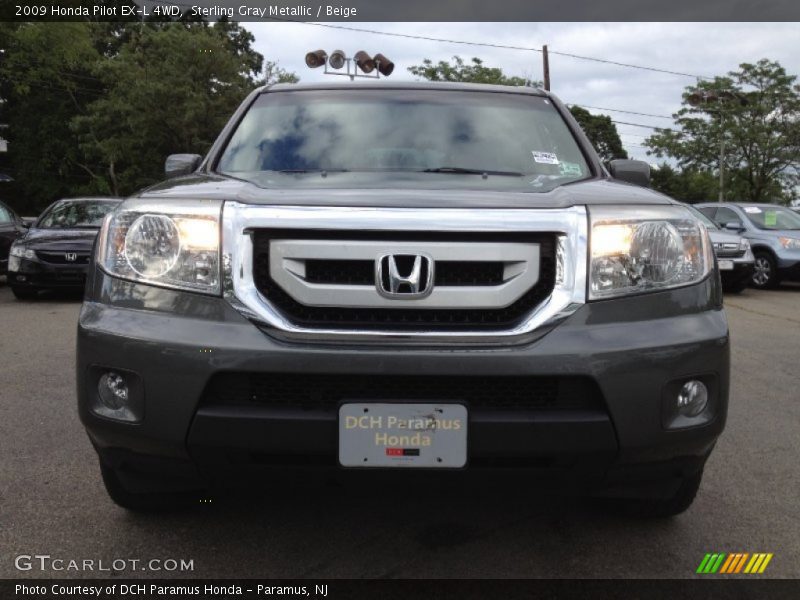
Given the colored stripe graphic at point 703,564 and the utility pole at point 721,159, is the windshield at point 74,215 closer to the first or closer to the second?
the colored stripe graphic at point 703,564

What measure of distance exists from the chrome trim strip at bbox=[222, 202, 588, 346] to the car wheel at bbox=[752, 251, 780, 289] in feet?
40.1

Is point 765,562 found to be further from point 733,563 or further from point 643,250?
point 643,250

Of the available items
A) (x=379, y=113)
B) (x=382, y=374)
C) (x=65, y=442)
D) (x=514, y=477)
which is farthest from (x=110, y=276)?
(x=65, y=442)

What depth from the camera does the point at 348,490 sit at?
2227mm

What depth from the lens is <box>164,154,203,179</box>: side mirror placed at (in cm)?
339

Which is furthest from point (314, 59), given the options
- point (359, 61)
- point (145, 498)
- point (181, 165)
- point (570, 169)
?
point (145, 498)

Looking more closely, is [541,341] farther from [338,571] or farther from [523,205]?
[338,571]

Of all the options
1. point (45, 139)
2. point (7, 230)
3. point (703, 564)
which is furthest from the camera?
point (45, 139)

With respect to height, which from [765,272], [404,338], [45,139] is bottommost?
[765,272]

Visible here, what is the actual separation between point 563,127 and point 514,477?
187cm

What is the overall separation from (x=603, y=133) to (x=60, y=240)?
5849 centimetres

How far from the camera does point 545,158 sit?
3125mm

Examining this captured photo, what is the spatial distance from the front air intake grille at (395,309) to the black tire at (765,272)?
484 inches

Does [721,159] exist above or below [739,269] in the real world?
above
